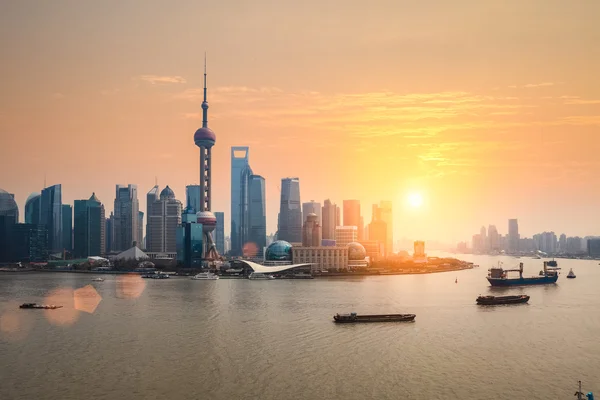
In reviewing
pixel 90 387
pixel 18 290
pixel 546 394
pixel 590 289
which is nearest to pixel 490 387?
pixel 546 394

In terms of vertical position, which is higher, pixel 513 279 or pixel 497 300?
pixel 513 279

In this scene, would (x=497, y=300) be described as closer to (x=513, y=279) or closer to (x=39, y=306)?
(x=513, y=279)

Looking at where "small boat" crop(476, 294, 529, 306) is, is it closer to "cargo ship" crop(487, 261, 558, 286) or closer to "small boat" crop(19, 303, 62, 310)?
"cargo ship" crop(487, 261, 558, 286)

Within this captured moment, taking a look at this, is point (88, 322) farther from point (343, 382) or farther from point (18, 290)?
point (18, 290)

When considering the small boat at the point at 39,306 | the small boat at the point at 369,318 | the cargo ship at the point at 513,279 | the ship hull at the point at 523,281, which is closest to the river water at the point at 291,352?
the small boat at the point at 369,318

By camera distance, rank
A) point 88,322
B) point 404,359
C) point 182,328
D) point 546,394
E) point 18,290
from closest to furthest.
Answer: point 546,394
point 404,359
point 182,328
point 88,322
point 18,290

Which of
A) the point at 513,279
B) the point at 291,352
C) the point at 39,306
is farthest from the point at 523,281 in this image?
the point at 39,306
